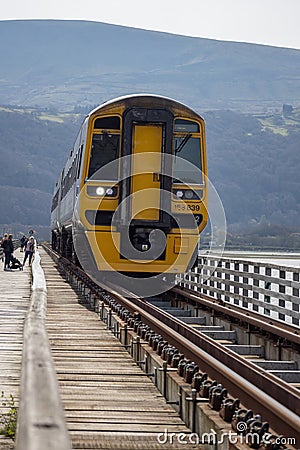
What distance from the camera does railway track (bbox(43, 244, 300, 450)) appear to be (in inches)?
225

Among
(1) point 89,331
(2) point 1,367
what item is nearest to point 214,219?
(1) point 89,331

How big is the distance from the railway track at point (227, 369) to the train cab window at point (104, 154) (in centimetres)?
297

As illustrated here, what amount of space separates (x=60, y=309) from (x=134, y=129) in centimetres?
391

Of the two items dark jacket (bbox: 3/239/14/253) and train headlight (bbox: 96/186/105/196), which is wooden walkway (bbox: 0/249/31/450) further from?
dark jacket (bbox: 3/239/14/253)

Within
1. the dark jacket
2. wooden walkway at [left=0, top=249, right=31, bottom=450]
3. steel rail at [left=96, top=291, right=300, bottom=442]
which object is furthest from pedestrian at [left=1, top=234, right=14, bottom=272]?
steel rail at [left=96, top=291, right=300, bottom=442]

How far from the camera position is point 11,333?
490 inches

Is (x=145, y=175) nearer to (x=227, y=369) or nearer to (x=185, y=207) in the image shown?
(x=185, y=207)

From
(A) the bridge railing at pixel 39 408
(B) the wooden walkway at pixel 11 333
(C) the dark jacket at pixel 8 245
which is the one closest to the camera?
(A) the bridge railing at pixel 39 408

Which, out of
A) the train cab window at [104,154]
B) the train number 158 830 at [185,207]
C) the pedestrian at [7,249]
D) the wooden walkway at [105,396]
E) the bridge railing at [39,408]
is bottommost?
the wooden walkway at [105,396]

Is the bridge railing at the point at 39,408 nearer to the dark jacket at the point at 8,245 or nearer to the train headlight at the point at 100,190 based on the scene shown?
the train headlight at the point at 100,190

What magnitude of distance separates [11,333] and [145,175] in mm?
5435

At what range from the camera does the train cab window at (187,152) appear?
1748 cm

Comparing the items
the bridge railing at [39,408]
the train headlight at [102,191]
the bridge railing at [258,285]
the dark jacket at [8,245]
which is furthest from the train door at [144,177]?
the dark jacket at [8,245]

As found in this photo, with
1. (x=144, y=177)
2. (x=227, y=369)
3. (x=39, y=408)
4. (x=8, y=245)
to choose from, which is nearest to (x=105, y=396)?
(x=227, y=369)
